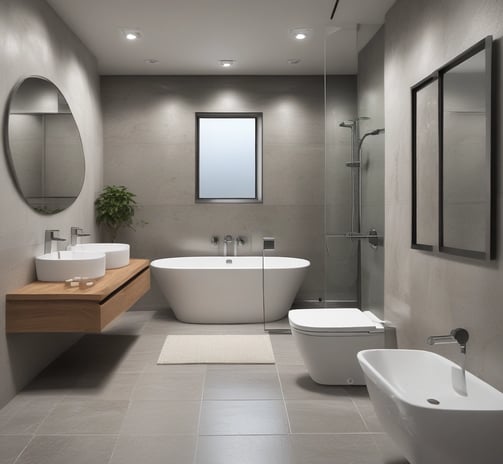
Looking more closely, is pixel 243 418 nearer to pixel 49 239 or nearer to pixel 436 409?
pixel 436 409

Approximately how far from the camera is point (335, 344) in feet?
9.86

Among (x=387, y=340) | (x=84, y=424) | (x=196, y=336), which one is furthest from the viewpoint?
(x=196, y=336)

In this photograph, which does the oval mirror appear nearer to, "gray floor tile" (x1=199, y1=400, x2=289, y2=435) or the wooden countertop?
the wooden countertop

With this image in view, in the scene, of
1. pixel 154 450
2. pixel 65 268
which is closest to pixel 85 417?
pixel 154 450

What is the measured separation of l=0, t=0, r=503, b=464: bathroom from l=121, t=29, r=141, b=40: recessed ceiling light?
0.31ft

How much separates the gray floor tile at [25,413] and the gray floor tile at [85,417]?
0.16 feet

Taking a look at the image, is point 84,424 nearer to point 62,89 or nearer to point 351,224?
point 351,224

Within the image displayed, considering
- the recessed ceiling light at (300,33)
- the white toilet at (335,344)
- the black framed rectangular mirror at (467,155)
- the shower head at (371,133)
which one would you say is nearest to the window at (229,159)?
the recessed ceiling light at (300,33)

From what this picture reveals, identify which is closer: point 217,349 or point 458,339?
point 458,339

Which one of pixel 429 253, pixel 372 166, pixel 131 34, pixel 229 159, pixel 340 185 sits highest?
pixel 131 34

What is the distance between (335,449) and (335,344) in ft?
2.54

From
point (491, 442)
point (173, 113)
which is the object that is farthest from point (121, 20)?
point (491, 442)

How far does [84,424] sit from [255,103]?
3.94m

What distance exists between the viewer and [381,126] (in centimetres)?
341
